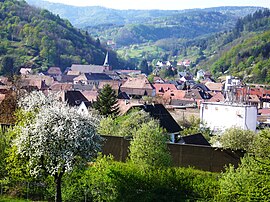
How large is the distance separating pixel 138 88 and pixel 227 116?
4209 cm

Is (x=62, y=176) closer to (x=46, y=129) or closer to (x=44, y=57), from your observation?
(x=46, y=129)

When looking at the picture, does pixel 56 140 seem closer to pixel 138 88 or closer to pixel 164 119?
pixel 164 119

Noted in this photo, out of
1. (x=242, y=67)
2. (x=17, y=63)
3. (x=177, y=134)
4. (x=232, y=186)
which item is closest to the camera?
(x=232, y=186)

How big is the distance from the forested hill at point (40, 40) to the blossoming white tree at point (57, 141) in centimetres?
8653

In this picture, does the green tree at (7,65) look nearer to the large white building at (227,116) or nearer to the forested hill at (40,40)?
the forested hill at (40,40)

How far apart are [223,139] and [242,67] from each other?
344 ft

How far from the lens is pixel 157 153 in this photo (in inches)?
704

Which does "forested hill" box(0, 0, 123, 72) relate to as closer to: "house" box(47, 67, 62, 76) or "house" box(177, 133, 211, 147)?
"house" box(47, 67, 62, 76)

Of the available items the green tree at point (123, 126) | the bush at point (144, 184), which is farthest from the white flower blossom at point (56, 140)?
the green tree at point (123, 126)

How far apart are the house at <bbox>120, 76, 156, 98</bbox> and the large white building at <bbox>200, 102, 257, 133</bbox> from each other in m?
36.5

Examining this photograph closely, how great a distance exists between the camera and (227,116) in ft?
118

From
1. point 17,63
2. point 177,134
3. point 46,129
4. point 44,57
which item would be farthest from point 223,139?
point 44,57

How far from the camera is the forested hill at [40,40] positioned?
113 metres

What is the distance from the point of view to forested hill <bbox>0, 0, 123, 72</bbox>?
113375 millimetres
